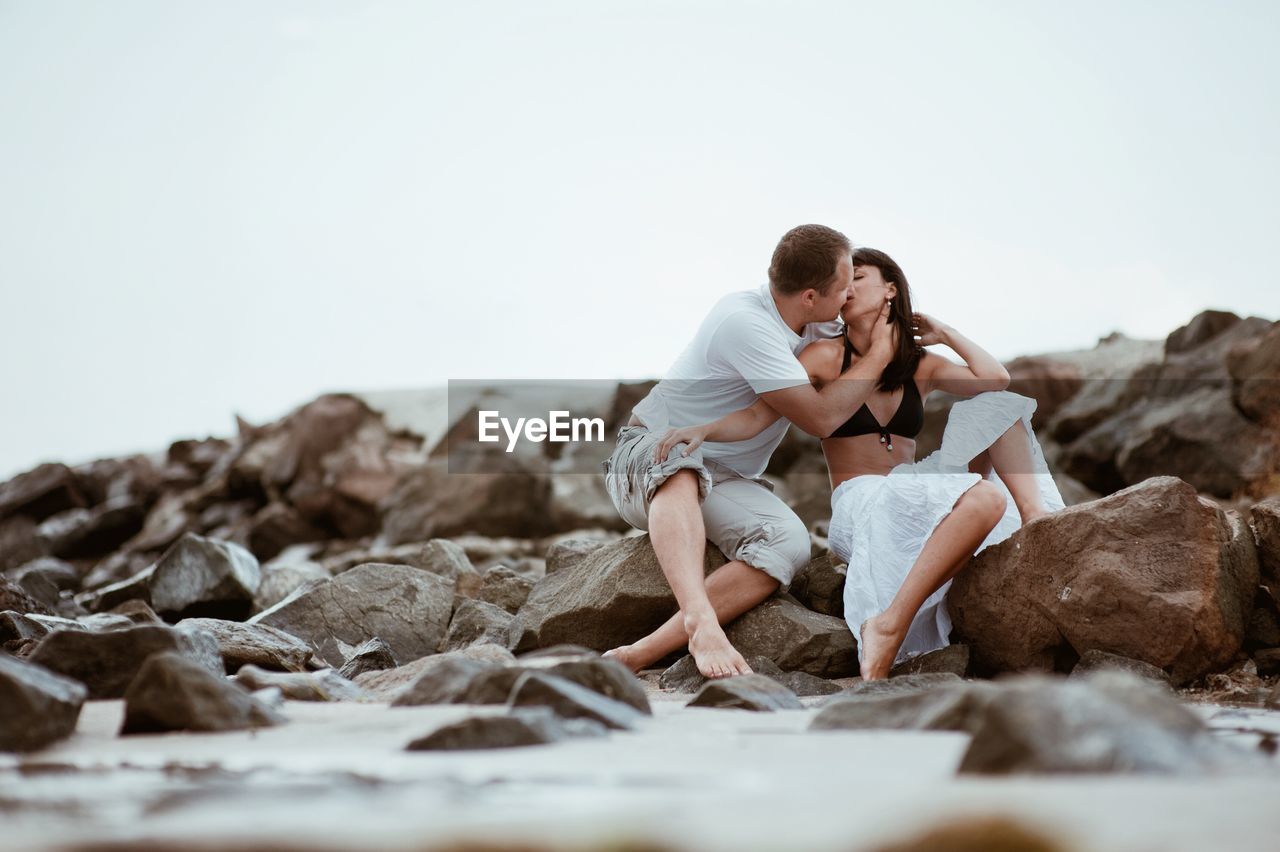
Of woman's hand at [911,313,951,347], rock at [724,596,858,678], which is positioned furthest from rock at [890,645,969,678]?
woman's hand at [911,313,951,347]

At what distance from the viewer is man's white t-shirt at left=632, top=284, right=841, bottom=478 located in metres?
4.63

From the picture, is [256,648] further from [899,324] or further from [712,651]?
[899,324]

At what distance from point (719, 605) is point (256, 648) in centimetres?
172

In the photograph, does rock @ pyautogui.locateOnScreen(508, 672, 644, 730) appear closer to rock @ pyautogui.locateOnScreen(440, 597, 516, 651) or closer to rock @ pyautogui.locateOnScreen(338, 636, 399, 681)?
rock @ pyautogui.locateOnScreen(338, 636, 399, 681)

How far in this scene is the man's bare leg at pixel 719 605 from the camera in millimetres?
4410

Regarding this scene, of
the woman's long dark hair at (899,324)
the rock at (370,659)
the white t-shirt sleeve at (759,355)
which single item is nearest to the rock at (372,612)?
the rock at (370,659)

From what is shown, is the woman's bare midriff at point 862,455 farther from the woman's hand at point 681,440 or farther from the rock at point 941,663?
the rock at point 941,663

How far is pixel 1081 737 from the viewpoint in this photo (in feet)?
6.09

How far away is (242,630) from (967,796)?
11.4 ft

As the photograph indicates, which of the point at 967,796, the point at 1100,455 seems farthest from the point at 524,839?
the point at 1100,455

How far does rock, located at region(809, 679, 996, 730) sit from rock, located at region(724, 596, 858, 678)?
169 cm

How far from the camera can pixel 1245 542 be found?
4.33 metres

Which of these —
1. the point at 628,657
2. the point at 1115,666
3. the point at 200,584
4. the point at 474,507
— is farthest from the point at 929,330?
the point at 474,507

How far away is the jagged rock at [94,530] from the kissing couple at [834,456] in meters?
13.9
